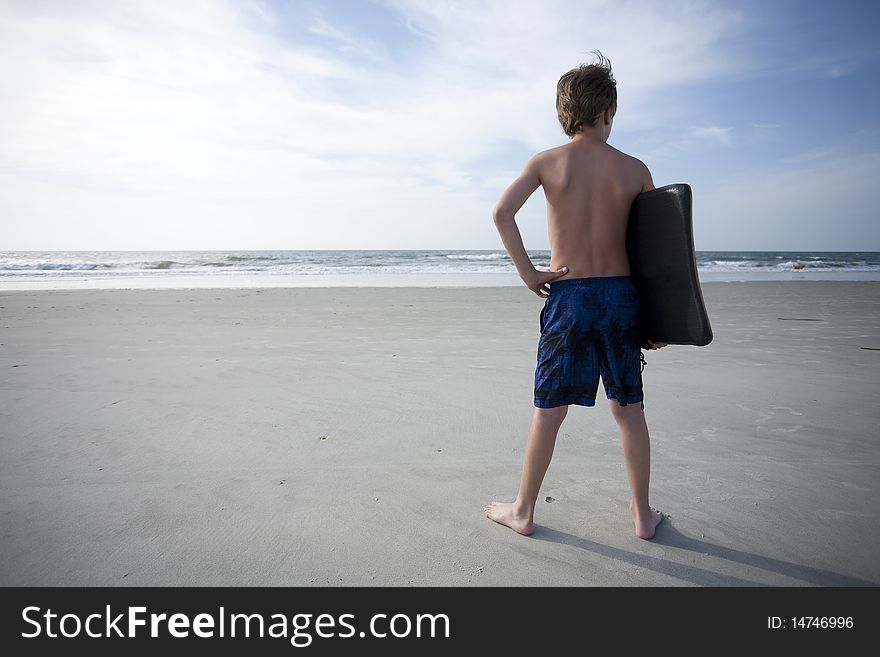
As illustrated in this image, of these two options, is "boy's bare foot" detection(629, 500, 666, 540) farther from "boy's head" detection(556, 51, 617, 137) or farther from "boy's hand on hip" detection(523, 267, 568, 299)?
"boy's head" detection(556, 51, 617, 137)

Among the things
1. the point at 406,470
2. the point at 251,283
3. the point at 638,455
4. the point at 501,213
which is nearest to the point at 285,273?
the point at 251,283

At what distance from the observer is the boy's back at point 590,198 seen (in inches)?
78.0

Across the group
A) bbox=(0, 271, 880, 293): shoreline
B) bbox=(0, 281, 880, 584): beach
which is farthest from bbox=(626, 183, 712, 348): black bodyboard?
bbox=(0, 271, 880, 293): shoreline

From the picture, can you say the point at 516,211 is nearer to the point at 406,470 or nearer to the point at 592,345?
the point at 592,345

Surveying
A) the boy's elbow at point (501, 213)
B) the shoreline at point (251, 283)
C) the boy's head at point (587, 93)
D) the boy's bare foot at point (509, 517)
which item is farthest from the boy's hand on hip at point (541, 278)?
the shoreline at point (251, 283)

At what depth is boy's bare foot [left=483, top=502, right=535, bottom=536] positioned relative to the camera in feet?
6.77

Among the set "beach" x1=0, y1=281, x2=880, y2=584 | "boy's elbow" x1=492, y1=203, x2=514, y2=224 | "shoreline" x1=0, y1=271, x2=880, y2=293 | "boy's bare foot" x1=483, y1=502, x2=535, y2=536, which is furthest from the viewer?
"shoreline" x1=0, y1=271, x2=880, y2=293

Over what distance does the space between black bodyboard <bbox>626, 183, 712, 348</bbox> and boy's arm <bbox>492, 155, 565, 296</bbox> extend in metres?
0.34

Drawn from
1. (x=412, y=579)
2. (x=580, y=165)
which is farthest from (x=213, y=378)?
(x=580, y=165)

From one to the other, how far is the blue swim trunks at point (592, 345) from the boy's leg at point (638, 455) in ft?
0.16

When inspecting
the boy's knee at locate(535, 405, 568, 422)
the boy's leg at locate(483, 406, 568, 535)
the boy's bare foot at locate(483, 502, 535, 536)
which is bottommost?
the boy's bare foot at locate(483, 502, 535, 536)

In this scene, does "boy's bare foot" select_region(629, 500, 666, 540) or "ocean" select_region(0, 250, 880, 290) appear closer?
"boy's bare foot" select_region(629, 500, 666, 540)

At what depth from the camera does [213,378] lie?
171 inches

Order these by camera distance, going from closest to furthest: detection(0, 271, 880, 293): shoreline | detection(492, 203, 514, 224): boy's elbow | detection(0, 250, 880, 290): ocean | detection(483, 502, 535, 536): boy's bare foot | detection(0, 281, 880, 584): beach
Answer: detection(0, 281, 880, 584): beach < detection(492, 203, 514, 224): boy's elbow < detection(483, 502, 535, 536): boy's bare foot < detection(0, 271, 880, 293): shoreline < detection(0, 250, 880, 290): ocean
